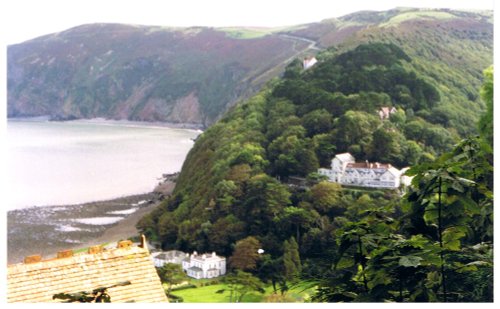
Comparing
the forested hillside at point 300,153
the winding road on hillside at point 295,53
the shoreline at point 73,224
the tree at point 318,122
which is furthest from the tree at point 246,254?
the winding road on hillside at point 295,53

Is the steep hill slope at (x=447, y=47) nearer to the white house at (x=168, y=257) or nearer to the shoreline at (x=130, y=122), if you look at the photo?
the white house at (x=168, y=257)

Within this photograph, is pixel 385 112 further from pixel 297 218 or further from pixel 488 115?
pixel 488 115

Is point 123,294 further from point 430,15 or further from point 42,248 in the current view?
point 430,15

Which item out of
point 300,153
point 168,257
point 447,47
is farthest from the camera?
point 447,47

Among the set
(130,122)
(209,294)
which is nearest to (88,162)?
(209,294)

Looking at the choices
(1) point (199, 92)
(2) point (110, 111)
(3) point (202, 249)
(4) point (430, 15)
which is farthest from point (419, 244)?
(2) point (110, 111)

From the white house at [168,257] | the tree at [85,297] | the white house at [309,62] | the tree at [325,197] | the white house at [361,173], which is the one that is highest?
the white house at [309,62]

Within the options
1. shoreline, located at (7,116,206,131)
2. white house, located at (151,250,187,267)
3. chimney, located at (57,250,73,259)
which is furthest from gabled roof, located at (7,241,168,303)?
shoreline, located at (7,116,206,131)
